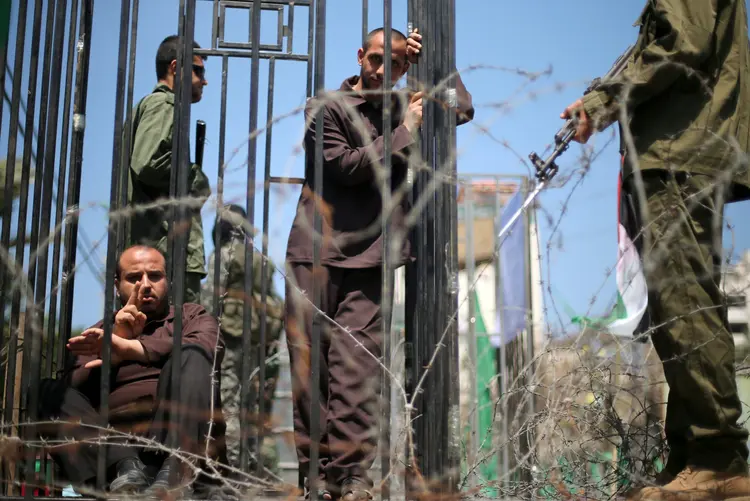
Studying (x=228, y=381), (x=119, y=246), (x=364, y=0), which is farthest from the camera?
(x=228, y=381)

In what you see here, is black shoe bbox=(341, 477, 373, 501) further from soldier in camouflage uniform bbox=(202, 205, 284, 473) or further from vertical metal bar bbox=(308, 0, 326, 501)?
soldier in camouflage uniform bbox=(202, 205, 284, 473)

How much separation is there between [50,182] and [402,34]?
1585 mm

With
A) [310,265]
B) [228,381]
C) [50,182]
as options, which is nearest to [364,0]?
[310,265]

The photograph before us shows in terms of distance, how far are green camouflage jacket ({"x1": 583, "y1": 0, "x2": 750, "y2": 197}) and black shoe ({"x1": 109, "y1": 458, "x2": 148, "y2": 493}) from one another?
6.35 ft

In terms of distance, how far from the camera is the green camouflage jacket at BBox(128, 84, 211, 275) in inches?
157

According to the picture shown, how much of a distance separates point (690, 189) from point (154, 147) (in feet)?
7.89

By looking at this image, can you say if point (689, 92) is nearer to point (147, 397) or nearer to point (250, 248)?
point (250, 248)

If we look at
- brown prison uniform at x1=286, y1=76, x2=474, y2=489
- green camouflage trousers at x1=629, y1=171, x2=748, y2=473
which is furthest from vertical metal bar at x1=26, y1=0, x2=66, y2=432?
green camouflage trousers at x1=629, y1=171, x2=748, y2=473

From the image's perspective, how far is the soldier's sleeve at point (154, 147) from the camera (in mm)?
3971

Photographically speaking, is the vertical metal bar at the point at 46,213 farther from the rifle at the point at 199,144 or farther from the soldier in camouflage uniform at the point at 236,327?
the soldier in camouflage uniform at the point at 236,327

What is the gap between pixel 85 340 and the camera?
2.91 m

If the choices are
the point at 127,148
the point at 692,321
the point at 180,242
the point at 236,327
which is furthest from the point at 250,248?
the point at 236,327

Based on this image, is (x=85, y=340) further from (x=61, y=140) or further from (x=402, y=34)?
(x=402, y=34)

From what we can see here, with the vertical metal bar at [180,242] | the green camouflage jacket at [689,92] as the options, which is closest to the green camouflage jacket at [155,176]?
the vertical metal bar at [180,242]
